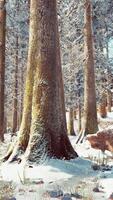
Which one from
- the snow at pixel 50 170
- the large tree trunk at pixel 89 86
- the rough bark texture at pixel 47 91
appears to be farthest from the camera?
the large tree trunk at pixel 89 86

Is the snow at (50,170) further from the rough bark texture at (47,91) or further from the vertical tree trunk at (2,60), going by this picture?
the vertical tree trunk at (2,60)

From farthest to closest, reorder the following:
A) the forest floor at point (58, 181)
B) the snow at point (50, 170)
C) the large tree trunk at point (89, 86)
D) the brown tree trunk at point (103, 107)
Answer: the brown tree trunk at point (103, 107), the large tree trunk at point (89, 86), the snow at point (50, 170), the forest floor at point (58, 181)

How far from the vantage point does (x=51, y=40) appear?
387 inches

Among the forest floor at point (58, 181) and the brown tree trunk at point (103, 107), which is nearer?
the forest floor at point (58, 181)

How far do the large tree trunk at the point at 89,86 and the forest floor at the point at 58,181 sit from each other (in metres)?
6.14

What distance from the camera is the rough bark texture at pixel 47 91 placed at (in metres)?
9.31

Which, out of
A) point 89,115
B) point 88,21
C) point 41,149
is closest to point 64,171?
point 41,149

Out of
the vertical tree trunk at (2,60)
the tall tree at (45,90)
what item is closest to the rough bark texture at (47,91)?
the tall tree at (45,90)

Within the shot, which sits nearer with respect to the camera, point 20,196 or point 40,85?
point 20,196

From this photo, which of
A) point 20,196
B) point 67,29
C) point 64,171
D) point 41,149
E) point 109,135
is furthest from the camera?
point 67,29

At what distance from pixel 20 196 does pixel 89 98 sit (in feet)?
36.6

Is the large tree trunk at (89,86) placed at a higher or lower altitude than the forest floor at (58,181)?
higher

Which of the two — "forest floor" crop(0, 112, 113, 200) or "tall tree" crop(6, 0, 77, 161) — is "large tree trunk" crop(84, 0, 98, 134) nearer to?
"forest floor" crop(0, 112, 113, 200)

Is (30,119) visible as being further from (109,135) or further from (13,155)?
(109,135)
